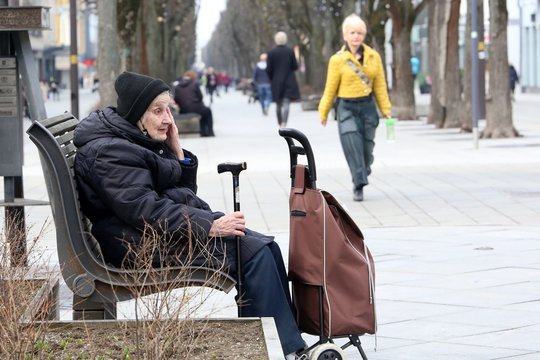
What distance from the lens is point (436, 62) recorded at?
3097 cm

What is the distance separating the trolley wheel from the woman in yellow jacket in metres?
7.49

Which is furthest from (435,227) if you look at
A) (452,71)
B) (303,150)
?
(452,71)

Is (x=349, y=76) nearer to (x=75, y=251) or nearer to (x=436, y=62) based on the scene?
(x=75, y=251)

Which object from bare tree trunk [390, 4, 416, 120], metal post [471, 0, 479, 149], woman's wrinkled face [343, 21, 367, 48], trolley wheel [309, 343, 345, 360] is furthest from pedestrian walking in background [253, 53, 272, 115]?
trolley wheel [309, 343, 345, 360]

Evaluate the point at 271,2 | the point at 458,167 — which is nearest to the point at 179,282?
the point at 458,167

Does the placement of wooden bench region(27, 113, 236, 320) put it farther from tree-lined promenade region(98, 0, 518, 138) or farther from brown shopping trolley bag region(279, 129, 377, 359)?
tree-lined promenade region(98, 0, 518, 138)

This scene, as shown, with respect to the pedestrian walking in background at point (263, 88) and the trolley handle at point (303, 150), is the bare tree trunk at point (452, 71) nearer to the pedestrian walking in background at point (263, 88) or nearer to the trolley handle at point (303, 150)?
the pedestrian walking in background at point (263, 88)

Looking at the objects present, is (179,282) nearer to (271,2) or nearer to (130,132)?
(130,132)

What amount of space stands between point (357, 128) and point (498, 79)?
10.7 meters

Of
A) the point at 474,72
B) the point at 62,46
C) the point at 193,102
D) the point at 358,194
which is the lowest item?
the point at 358,194

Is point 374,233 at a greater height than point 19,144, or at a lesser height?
lesser

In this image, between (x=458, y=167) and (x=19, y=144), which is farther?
(x=458, y=167)

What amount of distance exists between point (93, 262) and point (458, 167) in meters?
12.3

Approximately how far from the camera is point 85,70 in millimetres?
126500
